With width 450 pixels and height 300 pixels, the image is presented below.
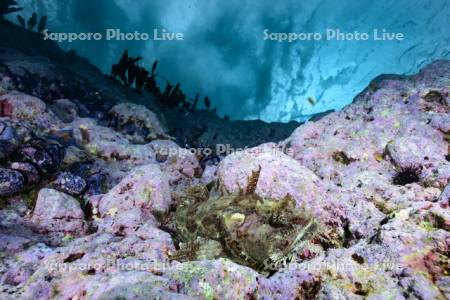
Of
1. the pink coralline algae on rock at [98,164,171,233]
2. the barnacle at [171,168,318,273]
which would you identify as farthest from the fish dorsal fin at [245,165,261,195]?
the pink coralline algae on rock at [98,164,171,233]

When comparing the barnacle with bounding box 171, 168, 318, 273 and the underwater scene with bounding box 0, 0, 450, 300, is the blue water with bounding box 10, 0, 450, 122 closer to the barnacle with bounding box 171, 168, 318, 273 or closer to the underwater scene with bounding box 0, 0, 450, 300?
the underwater scene with bounding box 0, 0, 450, 300

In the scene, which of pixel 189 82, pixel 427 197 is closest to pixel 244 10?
pixel 189 82

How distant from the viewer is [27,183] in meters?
4.46

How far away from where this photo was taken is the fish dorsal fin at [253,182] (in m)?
3.54

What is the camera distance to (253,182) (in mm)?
3572

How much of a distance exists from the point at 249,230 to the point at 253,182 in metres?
0.65

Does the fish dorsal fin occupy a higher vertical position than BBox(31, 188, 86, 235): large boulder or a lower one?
higher

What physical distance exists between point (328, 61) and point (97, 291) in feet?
122

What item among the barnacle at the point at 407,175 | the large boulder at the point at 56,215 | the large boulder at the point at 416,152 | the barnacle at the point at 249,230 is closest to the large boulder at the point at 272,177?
the barnacle at the point at 249,230

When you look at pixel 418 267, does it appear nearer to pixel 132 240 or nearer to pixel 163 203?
pixel 132 240

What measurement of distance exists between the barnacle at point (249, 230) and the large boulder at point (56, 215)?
4.33ft

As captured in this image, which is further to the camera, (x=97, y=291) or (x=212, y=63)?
(x=212, y=63)

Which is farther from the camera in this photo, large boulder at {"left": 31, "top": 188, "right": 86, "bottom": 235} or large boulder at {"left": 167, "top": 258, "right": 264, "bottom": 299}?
large boulder at {"left": 31, "top": 188, "right": 86, "bottom": 235}

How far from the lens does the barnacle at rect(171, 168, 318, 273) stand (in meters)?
2.87
